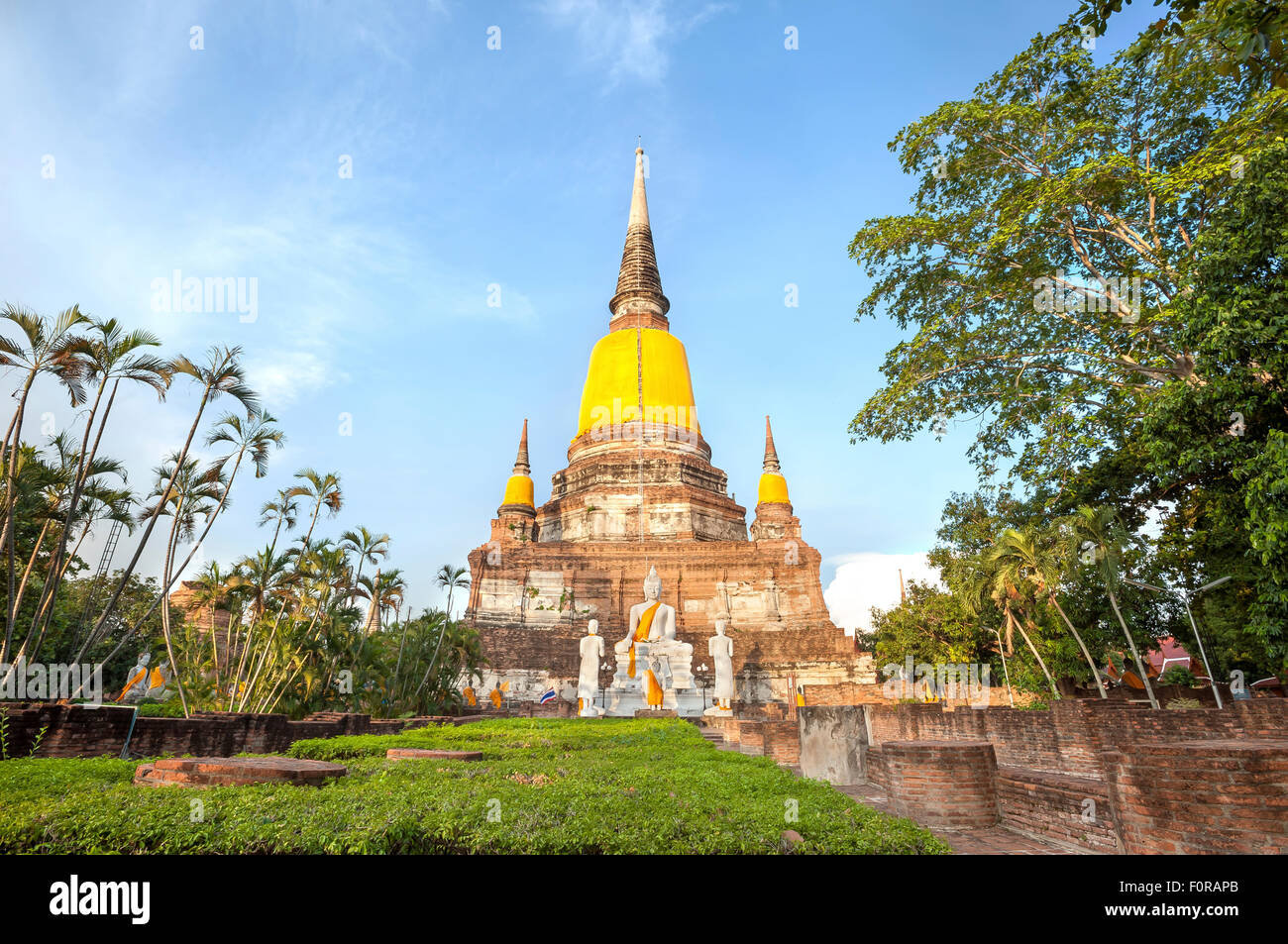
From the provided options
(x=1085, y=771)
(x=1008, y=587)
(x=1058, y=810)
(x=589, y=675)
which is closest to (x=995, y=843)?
(x=1058, y=810)

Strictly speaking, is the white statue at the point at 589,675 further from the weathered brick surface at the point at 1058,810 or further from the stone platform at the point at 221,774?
the weathered brick surface at the point at 1058,810

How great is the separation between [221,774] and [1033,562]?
58.2ft

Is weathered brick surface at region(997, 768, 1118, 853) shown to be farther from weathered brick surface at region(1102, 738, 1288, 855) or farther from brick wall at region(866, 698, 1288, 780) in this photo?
brick wall at region(866, 698, 1288, 780)

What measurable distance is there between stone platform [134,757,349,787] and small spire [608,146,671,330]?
44050 millimetres

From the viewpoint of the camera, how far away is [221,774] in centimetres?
693

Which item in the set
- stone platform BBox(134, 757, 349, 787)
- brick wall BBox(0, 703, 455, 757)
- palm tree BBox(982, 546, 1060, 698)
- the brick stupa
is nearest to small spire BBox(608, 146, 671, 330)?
the brick stupa

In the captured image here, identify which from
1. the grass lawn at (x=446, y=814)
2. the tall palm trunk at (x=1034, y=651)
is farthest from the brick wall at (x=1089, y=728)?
the tall palm trunk at (x=1034, y=651)

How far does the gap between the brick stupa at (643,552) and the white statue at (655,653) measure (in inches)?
112

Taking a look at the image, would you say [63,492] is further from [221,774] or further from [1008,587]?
[1008,587]

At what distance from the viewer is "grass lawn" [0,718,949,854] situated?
4.60m

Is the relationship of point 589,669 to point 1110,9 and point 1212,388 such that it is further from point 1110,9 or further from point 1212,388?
point 1110,9

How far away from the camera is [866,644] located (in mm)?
43469

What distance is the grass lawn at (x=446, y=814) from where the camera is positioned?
15.1ft
